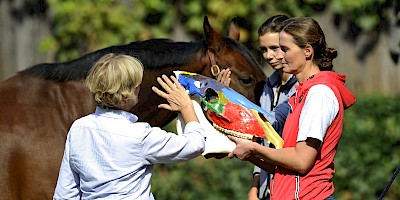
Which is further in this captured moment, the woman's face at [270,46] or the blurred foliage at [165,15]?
the blurred foliage at [165,15]

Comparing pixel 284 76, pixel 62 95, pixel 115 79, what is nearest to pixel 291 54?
pixel 115 79

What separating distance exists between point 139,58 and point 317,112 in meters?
1.71

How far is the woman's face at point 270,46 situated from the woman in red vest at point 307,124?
28.1 inches

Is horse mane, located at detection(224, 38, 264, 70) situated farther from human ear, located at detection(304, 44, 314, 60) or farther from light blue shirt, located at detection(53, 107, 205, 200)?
light blue shirt, located at detection(53, 107, 205, 200)

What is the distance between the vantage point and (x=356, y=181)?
25.0 feet

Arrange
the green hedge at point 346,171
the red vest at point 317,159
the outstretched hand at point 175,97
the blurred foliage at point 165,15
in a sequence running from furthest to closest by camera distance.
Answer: the blurred foliage at point 165,15 < the green hedge at point 346,171 < the outstretched hand at point 175,97 < the red vest at point 317,159

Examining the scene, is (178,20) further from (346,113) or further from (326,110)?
(326,110)

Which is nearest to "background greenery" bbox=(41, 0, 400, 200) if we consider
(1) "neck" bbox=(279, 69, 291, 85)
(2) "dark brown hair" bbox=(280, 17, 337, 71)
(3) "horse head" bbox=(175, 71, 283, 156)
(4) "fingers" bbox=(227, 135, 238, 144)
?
(1) "neck" bbox=(279, 69, 291, 85)

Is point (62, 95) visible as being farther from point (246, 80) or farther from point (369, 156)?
point (369, 156)

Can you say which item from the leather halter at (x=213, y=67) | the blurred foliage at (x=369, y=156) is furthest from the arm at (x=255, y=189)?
the blurred foliage at (x=369, y=156)

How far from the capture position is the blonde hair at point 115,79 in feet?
11.1

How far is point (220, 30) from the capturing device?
8.99 metres

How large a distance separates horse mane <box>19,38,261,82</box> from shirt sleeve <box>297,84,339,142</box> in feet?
4.92

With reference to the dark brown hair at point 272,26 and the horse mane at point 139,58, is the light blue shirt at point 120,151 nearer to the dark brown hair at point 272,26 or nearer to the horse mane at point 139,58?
the dark brown hair at point 272,26
